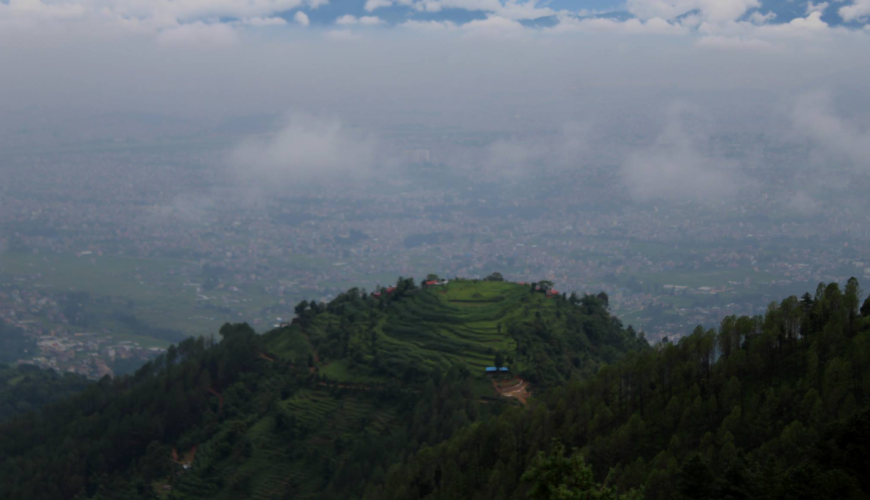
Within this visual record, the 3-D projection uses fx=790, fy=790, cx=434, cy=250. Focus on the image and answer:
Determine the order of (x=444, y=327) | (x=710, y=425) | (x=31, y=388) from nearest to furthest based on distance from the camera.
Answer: (x=710, y=425), (x=444, y=327), (x=31, y=388)

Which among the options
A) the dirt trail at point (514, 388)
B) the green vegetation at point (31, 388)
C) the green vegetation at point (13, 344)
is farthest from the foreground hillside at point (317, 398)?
the green vegetation at point (13, 344)

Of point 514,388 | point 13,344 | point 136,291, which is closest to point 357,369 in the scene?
point 514,388

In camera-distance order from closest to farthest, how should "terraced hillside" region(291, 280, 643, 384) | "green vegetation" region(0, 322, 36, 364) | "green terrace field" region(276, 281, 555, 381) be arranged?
"terraced hillside" region(291, 280, 643, 384) → "green terrace field" region(276, 281, 555, 381) → "green vegetation" region(0, 322, 36, 364)

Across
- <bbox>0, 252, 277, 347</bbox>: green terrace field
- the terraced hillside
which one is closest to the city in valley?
<bbox>0, 252, 277, 347</bbox>: green terrace field

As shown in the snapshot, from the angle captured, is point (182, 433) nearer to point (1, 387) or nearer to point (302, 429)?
point (302, 429)

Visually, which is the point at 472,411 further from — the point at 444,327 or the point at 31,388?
the point at 31,388

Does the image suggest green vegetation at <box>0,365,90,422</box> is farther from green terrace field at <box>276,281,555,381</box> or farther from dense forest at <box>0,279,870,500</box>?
green terrace field at <box>276,281,555,381</box>
